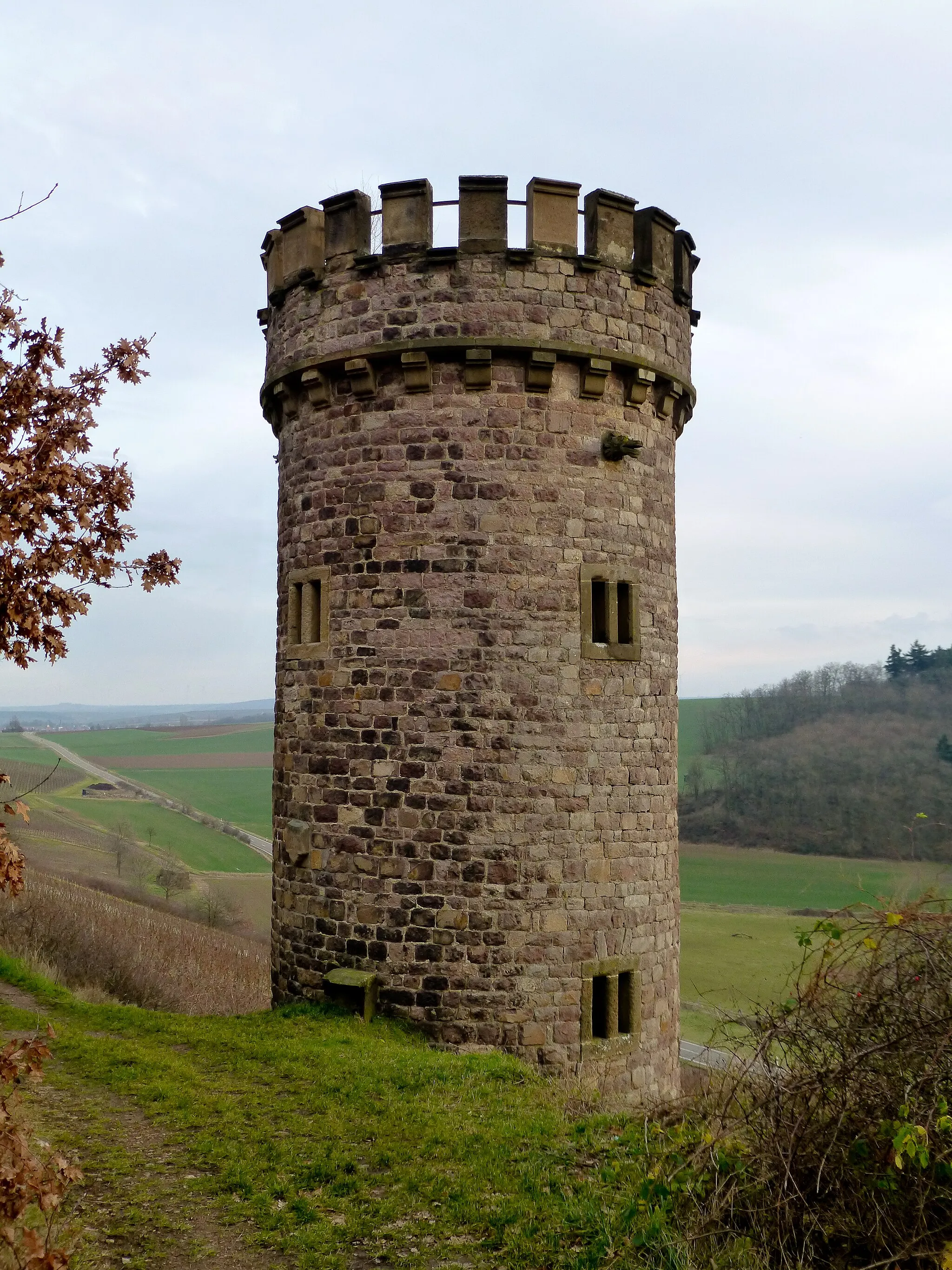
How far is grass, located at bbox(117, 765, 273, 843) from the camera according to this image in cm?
6303

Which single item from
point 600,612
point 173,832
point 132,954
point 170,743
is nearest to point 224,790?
point 173,832

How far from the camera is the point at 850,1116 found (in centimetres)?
422

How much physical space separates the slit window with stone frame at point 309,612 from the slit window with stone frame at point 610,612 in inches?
90.4

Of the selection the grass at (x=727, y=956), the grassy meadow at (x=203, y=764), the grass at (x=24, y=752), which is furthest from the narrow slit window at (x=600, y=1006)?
the grass at (x=24, y=752)

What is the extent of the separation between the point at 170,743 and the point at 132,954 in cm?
11151

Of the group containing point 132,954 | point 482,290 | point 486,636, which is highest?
point 482,290

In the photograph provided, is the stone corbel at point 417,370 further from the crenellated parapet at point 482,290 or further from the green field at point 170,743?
the green field at point 170,743

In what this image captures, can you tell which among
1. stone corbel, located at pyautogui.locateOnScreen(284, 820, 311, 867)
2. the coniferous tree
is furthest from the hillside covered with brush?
stone corbel, located at pyautogui.locateOnScreen(284, 820, 311, 867)

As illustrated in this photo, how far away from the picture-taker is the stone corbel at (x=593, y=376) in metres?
8.48

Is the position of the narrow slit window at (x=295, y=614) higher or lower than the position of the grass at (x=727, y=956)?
higher

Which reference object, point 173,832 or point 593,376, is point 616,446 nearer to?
point 593,376

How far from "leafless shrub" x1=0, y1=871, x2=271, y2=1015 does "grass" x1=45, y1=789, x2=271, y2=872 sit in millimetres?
21808

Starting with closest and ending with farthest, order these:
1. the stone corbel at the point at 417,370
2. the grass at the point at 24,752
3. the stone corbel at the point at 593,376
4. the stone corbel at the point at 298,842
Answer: the stone corbel at the point at 417,370 → the stone corbel at the point at 593,376 → the stone corbel at the point at 298,842 → the grass at the point at 24,752

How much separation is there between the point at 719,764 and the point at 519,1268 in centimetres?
5945
